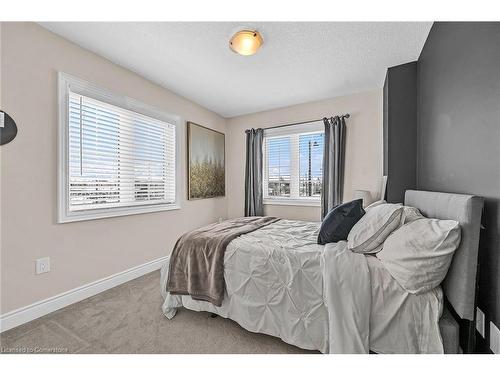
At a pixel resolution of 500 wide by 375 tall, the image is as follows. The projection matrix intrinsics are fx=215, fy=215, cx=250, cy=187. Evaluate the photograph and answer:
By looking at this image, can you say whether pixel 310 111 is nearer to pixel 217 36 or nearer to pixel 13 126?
pixel 217 36

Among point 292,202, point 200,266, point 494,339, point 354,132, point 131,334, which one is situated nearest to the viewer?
point 494,339

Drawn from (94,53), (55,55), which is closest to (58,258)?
(55,55)

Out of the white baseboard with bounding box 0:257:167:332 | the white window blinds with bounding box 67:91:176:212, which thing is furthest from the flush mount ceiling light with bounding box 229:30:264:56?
the white baseboard with bounding box 0:257:167:332

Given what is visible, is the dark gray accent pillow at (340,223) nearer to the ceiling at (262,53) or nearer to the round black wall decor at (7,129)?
the ceiling at (262,53)

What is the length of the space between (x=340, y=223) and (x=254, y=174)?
96.4 inches

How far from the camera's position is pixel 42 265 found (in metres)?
1.87

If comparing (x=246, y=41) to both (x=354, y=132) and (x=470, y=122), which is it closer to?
(x=470, y=122)

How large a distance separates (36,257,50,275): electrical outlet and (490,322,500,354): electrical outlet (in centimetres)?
305

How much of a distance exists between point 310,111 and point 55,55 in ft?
10.4

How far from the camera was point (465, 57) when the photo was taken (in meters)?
1.34

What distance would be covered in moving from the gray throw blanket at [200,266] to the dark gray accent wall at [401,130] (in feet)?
6.24

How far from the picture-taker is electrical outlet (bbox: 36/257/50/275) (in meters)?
1.84

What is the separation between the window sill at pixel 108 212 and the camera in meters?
2.04

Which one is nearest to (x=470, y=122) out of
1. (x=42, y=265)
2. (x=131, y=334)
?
(x=131, y=334)
